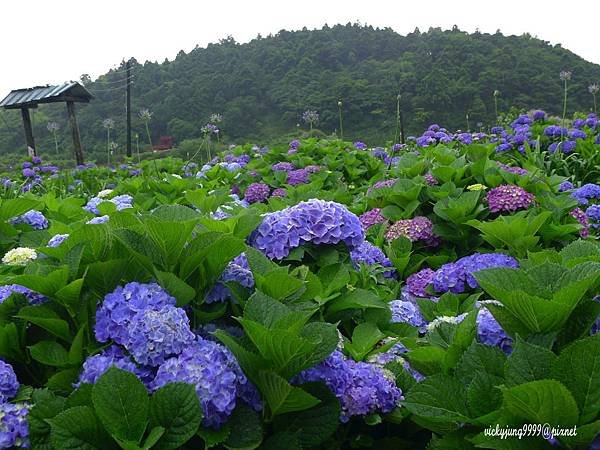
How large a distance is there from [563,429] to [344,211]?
1036 millimetres

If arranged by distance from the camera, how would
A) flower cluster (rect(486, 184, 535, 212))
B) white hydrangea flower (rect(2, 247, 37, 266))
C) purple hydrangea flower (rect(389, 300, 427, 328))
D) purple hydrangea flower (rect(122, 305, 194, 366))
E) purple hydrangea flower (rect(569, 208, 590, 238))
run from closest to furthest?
purple hydrangea flower (rect(122, 305, 194, 366)) → white hydrangea flower (rect(2, 247, 37, 266)) → purple hydrangea flower (rect(389, 300, 427, 328)) → flower cluster (rect(486, 184, 535, 212)) → purple hydrangea flower (rect(569, 208, 590, 238))

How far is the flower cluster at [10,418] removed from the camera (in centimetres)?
116

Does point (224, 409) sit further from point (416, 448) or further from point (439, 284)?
point (439, 284)

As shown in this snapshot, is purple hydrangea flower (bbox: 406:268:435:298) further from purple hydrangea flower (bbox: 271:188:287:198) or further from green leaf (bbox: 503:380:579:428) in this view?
purple hydrangea flower (bbox: 271:188:287:198)

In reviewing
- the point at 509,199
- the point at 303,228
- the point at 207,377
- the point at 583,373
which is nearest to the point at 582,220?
the point at 509,199

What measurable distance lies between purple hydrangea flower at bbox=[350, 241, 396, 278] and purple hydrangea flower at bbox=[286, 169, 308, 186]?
1969mm

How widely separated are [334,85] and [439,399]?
2733cm

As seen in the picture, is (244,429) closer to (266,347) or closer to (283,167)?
(266,347)

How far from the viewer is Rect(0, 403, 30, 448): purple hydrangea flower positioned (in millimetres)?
1159

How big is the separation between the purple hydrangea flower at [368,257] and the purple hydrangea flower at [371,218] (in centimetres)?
47

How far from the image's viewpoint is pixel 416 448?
1.54 meters

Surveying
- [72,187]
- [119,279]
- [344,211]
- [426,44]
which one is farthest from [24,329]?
[426,44]

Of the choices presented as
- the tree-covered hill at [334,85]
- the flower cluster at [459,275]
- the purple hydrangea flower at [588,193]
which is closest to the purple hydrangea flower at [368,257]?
the flower cluster at [459,275]

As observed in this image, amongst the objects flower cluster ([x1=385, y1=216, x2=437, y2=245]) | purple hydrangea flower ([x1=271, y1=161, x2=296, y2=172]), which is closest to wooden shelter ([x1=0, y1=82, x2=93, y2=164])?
purple hydrangea flower ([x1=271, y1=161, x2=296, y2=172])
